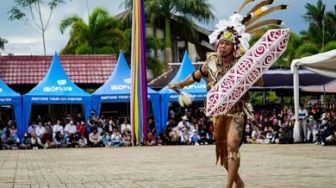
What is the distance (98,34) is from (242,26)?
3370 centimetres

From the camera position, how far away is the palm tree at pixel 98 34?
3962 cm

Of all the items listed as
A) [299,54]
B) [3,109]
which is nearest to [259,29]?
[3,109]

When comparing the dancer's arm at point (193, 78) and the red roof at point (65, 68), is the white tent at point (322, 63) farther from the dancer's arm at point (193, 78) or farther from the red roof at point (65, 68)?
the red roof at point (65, 68)

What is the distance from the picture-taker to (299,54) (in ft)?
151

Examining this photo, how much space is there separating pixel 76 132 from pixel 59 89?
6.54 feet

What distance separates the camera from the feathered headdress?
6980mm

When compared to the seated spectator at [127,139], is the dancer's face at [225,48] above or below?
above

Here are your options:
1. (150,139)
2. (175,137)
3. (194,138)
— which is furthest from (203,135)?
(150,139)

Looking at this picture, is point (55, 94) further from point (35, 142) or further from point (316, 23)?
point (316, 23)

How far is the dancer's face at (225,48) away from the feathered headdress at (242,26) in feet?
0.14

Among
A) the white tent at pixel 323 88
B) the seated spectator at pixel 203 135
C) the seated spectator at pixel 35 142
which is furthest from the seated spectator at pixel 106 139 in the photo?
the white tent at pixel 323 88

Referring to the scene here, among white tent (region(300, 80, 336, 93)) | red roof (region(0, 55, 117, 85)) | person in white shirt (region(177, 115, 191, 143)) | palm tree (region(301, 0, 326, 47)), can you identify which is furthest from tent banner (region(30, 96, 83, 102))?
palm tree (region(301, 0, 326, 47))

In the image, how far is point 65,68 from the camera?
1325 inches

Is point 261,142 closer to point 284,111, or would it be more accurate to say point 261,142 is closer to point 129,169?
point 284,111
